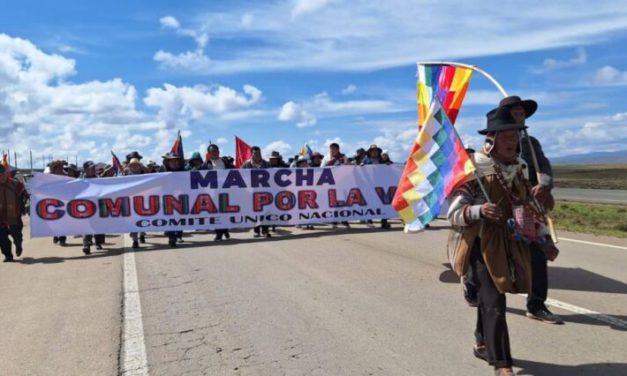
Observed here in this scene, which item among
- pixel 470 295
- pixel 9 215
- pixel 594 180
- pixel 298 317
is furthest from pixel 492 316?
pixel 594 180

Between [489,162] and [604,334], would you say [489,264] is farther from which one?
[604,334]

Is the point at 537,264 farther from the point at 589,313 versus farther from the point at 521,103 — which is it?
the point at 521,103

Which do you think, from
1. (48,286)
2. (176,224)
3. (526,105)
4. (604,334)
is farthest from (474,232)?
(176,224)

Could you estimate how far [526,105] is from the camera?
4.87 m

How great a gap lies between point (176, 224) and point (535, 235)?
978 cm

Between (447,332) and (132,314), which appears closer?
(447,332)

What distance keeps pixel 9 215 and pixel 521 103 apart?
10.4 metres

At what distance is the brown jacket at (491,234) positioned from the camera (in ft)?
13.1

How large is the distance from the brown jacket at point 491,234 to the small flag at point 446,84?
11.5 ft

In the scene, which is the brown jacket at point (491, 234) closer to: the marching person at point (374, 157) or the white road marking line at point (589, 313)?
the white road marking line at point (589, 313)

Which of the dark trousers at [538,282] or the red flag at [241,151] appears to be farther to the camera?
the red flag at [241,151]

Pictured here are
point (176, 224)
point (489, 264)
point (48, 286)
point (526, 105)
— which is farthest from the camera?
point (176, 224)

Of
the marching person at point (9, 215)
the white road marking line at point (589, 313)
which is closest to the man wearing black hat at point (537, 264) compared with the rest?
the white road marking line at point (589, 313)

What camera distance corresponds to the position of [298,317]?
5.83 metres
